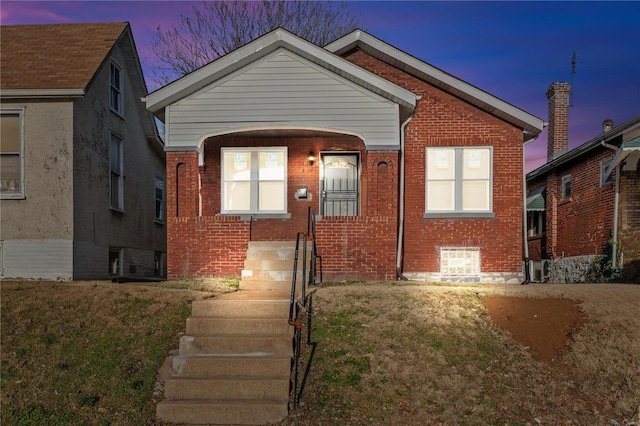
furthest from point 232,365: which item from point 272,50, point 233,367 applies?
point 272,50

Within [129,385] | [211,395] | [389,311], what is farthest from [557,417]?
[129,385]

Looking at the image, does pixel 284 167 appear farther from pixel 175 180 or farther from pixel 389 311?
pixel 389 311

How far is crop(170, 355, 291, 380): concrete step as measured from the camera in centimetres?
694

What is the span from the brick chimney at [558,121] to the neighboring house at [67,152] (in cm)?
1580

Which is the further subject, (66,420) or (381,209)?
(381,209)

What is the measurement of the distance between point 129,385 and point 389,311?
387 cm

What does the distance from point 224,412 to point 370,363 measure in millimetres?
1942

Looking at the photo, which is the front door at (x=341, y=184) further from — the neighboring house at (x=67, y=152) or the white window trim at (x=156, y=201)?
the white window trim at (x=156, y=201)

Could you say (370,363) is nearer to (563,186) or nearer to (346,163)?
(346,163)

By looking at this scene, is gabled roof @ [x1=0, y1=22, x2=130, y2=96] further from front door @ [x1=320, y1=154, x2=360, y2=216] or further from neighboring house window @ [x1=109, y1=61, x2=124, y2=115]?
front door @ [x1=320, y1=154, x2=360, y2=216]

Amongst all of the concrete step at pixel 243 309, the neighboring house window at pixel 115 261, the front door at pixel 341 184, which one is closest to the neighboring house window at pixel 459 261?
the front door at pixel 341 184

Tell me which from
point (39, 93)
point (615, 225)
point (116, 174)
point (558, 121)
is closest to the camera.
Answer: point (39, 93)

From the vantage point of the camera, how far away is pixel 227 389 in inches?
265

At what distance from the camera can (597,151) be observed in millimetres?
16922
